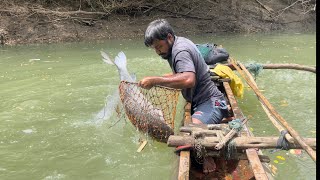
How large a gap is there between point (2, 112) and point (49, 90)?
5.21 ft

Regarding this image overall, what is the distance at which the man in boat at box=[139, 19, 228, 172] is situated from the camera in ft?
12.5

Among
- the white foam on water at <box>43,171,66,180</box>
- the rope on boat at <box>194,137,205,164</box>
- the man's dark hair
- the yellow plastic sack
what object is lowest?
→ the white foam on water at <box>43,171,66,180</box>

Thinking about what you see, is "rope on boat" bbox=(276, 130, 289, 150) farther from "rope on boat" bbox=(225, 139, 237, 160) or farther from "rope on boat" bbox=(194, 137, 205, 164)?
"rope on boat" bbox=(194, 137, 205, 164)

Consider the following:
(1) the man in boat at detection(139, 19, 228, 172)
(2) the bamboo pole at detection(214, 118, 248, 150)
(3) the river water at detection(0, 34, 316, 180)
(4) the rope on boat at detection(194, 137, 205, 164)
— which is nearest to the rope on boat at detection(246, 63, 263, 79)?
(3) the river water at detection(0, 34, 316, 180)

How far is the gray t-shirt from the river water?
798mm

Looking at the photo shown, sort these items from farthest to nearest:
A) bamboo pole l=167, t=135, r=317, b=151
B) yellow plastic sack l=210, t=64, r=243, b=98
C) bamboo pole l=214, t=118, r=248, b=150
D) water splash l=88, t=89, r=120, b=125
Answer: yellow plastic sack l=210, t=64, r=243, b=98 < water splash l=88, t=89, r=120, b=125 < bamboo pole l=214, t=118, r=248, b=150 < bamboo pole l=167, t=135, r=317, b=151

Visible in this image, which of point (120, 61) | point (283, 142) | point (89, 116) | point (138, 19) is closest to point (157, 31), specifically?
point (120, 61)

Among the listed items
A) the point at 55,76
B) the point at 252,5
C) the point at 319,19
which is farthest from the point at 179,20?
the point at 319,19

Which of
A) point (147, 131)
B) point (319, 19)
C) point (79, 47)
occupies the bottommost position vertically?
point (79, 47)

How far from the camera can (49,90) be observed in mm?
8391

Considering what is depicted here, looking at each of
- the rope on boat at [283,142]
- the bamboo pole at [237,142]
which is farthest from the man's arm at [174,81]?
the rope on boat at [283,142]

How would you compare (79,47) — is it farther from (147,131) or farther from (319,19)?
(319,19)

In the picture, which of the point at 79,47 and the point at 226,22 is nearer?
the point at 79,47

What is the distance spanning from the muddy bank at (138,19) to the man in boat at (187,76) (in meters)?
11.5
